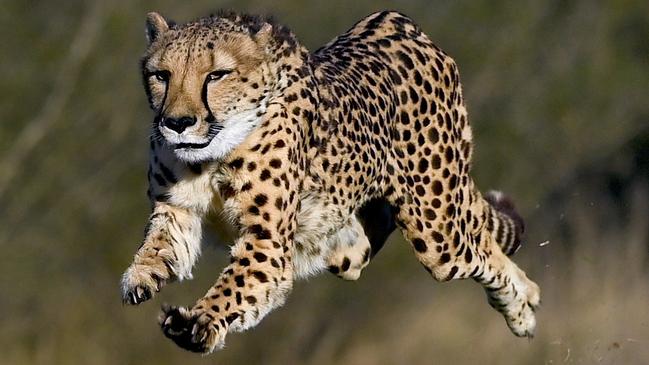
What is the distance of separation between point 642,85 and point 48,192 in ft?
19.1

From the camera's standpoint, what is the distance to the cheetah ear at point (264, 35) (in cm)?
600

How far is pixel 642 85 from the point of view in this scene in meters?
16.4

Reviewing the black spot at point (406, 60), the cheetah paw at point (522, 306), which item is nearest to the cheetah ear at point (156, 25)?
the black spot at point (406, 60)

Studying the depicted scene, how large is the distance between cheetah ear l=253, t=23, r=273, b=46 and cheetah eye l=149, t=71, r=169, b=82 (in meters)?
0.38

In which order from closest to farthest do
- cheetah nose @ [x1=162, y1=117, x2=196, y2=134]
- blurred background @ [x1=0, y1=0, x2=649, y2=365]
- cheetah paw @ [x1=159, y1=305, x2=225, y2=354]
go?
cheetah paw @ [x1=159, y1=305, x2=225, y2=354]
cheetah nose @ [x1=162, y1=117, x2=196, y2=134]
blurred background @ [x1=0, y1=0, x2=649, y2=365]

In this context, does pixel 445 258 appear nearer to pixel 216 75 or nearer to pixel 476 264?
pixel 476 264

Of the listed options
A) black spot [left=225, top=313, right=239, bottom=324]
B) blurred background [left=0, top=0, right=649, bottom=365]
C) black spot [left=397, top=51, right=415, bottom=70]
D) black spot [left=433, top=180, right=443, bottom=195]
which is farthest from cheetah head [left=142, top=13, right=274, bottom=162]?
blurred background [left=0, top=0, right=649, bottom=365]

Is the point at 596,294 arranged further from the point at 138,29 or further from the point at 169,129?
the point at 138,29

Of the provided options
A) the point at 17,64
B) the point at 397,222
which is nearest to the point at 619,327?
the point at 397,222

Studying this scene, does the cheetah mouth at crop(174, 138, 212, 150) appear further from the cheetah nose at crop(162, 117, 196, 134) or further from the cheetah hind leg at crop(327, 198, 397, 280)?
the cheetah hind leg at crop(327, 198, 397, 280)

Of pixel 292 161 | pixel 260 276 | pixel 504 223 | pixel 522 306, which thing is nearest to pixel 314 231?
pixel 292 161

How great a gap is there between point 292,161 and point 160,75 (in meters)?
0.55

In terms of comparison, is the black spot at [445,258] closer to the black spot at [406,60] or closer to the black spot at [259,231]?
the black spot at [406,60]

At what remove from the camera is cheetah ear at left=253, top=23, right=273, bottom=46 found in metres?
6.00
